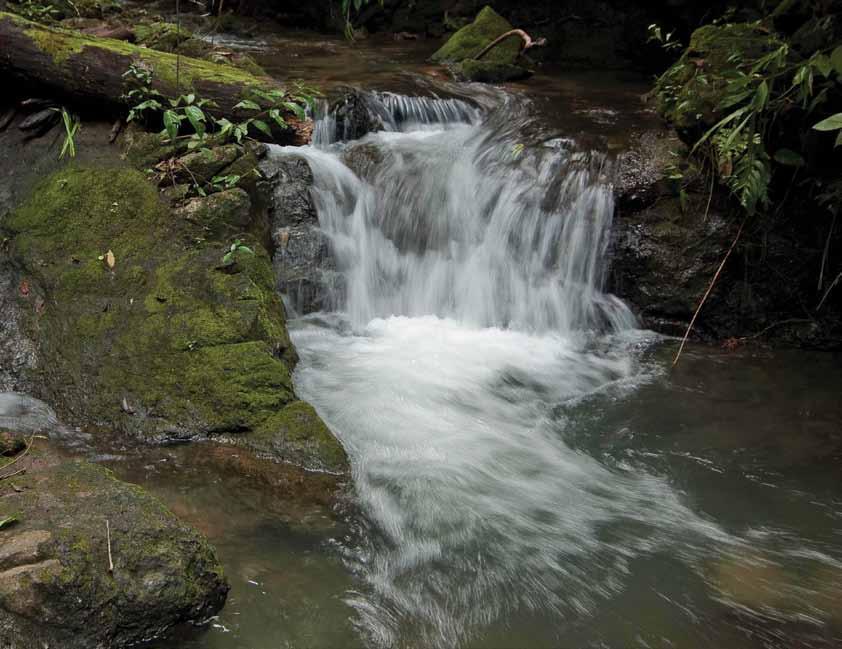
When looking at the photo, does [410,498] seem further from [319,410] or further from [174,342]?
[174,342]

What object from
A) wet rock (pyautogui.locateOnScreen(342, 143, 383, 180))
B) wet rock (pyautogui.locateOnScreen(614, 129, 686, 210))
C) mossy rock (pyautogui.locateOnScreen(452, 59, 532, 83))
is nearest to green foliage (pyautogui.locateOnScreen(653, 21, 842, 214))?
wet rock (pyautogui.locateOnScreen(614, 129, 686, 210))

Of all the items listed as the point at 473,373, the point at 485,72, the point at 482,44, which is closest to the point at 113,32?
the point at 473,373

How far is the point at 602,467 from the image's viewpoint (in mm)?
3977

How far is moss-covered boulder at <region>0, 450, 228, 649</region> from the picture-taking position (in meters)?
2.12

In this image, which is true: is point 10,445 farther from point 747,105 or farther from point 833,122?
point 747,105

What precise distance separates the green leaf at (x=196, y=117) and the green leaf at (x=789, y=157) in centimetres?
428

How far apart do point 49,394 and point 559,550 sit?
2916mm

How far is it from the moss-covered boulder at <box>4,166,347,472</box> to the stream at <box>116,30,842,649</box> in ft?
1.20

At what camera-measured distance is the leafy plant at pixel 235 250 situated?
4.33 m

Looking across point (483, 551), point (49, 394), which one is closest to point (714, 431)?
point (483, 551)

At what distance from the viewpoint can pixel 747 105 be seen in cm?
421

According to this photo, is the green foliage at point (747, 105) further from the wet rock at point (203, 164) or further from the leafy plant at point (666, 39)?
the wet rock at point (203, 164)

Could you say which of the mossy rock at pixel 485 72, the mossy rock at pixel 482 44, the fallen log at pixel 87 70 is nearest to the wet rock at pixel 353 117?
the fallen log at pixel 87 70

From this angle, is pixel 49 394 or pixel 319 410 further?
pixel 319 410
